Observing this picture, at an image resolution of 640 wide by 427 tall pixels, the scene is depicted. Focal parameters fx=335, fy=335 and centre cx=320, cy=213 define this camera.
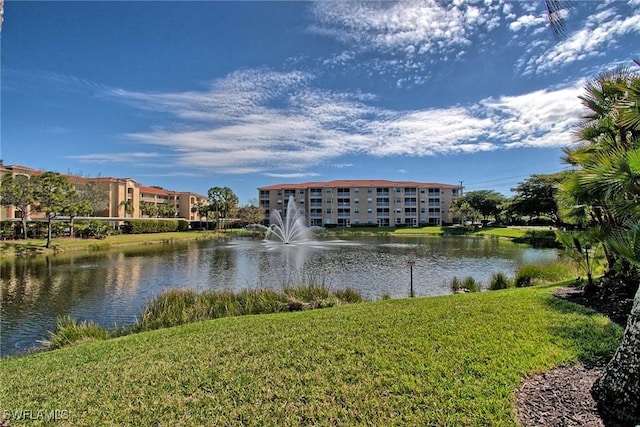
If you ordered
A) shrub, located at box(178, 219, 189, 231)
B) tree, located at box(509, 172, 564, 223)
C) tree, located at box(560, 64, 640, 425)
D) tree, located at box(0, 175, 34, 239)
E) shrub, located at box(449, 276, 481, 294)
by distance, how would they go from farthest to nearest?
shrub, located at box(178, 219, 189, 231)
tree, located at box(509, 172, 564, 223)
tree, located at box(0, 175, 34, 239)
shrub, located at box(449, 276, 481, 294)
tree, located at box(560, 64, 640, 425)

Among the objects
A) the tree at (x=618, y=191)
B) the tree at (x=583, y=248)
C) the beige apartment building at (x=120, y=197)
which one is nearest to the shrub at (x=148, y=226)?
the beige apartment building at (x=120, y=197)

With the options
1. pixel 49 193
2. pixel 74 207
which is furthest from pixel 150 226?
pixel 49 193

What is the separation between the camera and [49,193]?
34.3 meters

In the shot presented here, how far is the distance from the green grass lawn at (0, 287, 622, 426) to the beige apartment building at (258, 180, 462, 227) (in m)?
65.9

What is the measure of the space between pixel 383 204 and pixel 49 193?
56.6 metres

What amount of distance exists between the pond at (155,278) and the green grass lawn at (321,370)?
213 inches

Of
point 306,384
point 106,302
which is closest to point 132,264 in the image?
point 106,302

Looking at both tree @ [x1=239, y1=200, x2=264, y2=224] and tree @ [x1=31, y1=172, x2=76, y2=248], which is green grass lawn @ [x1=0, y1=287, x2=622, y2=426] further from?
tree @ [x1=239, y1=200, x2=264, y2=224]

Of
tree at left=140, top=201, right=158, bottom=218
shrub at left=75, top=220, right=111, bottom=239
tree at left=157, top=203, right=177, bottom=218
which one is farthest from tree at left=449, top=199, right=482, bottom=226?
tree at left=140, top=201, right=158, bottom=218

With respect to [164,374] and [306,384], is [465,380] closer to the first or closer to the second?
[306,384]

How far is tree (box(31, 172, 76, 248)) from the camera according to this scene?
33844 mm

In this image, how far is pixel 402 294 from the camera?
13219mm

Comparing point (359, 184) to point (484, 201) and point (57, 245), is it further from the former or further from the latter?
point (57, 245)

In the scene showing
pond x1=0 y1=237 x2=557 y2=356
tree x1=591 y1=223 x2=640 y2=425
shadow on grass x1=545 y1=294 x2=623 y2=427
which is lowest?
pond x1=0 y1=237 x2=557 y2=356
